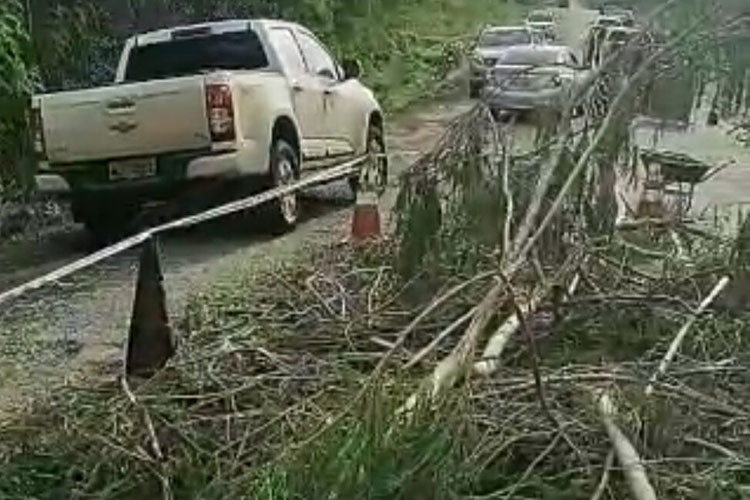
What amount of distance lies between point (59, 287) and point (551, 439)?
20.0 feet

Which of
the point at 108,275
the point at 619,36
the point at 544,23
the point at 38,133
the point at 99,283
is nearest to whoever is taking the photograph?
the point at 619,36

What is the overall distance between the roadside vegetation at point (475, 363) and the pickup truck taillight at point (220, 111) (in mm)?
2924

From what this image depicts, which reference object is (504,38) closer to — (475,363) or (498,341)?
(498,341)

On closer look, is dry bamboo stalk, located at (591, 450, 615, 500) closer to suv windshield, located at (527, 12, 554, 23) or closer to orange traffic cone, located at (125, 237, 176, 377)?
orange traffic cone, located at (125, 237, 176, 377)

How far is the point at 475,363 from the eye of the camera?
202 inches

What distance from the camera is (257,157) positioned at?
11586mm

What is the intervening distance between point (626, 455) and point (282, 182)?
798 cm

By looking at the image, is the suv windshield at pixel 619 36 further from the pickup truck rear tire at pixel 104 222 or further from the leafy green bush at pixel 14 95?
the leafy green bush at pixel 14 95

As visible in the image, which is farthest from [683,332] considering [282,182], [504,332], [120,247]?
[282,182]

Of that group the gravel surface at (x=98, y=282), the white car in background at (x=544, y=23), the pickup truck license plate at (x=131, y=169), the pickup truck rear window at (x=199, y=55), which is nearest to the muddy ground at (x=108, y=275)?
the gravel surface at (x=98, y=282)

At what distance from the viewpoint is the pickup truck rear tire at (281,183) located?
38.8 ft

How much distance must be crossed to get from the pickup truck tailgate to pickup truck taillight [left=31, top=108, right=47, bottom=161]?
0.04 meters

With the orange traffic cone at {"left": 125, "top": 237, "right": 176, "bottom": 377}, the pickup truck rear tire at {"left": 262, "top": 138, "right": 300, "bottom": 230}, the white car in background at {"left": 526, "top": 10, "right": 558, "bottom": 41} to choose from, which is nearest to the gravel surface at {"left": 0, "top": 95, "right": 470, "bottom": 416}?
the pickup truck rear tire at {"left": 262, "top": 138, "right": 300, "bottom": 230}

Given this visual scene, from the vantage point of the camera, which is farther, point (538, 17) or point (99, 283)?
point (538, 17)
